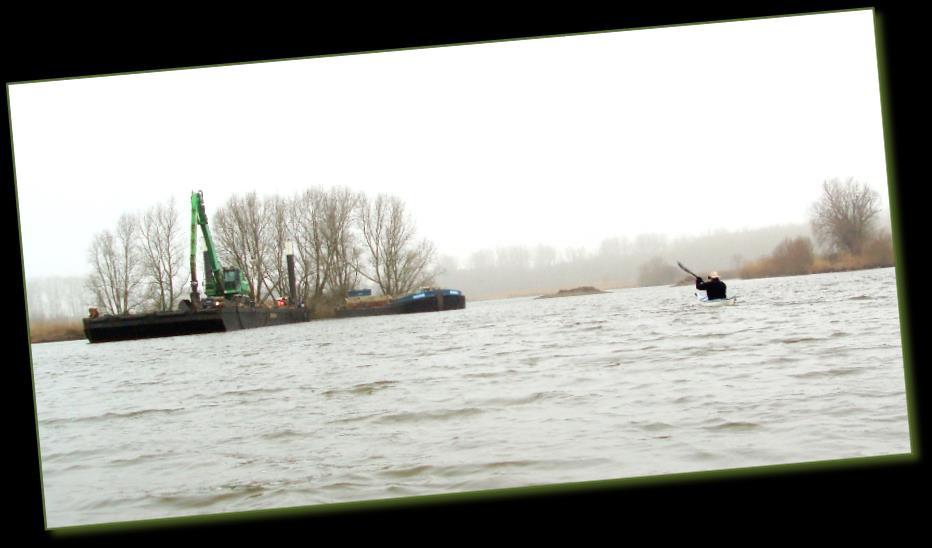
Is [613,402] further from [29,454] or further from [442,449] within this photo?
[29,454]

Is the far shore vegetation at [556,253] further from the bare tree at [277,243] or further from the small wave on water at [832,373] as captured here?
the small wave on water at [832,373]

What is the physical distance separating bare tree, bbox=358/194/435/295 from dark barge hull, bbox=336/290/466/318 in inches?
2.4

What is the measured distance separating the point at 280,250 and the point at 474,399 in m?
1.32

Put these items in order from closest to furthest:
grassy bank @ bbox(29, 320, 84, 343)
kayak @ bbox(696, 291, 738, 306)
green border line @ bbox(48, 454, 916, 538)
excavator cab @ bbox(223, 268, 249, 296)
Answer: green border line @ bbox(48, 454, 916, 538)
grassy bank @ bbox(29, 320, 84, 343)
kayak @ bbox(696, 291, 738, 306)
excavator cab @ bbox(223, 268, 249, 296)

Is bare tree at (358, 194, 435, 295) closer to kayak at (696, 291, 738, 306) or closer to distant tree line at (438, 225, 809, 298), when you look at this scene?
distant tree line at (438, 225, 809, 298)

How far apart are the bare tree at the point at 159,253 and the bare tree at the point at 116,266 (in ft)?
0.15

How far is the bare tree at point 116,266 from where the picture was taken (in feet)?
12.1

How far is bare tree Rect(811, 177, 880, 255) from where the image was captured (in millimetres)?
3615

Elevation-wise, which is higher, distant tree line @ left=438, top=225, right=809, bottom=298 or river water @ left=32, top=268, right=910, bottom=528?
distant tree line @ left=438, top=225, right=809, bottom=298

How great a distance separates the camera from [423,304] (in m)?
3.96

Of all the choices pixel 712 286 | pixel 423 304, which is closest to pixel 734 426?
pixel 712 286

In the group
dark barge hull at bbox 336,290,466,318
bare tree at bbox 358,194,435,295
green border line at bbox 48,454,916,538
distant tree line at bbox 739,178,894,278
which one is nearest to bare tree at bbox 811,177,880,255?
distant tree line at bbox 739,178,894,278

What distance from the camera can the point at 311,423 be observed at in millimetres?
3680

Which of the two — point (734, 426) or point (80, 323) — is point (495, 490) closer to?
point (734, 426)
